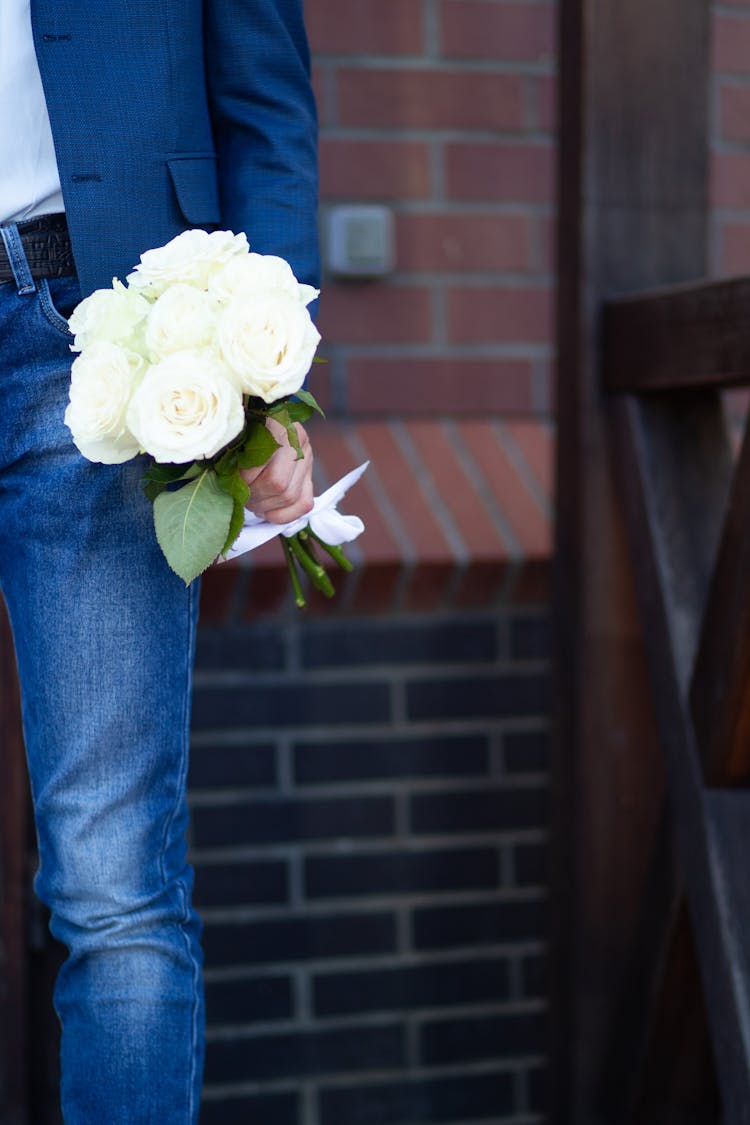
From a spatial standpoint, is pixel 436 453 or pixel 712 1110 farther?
pixel 436 453

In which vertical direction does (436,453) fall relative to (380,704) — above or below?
A: above

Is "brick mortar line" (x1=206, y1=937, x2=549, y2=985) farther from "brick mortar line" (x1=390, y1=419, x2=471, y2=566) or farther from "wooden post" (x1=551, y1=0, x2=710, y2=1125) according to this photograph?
"brick mortar line" (x1=390, y1=419, x2=471, y2=566)

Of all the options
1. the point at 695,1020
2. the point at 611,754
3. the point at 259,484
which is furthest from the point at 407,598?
the point at 259,484

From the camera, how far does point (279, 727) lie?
2451 millimetres

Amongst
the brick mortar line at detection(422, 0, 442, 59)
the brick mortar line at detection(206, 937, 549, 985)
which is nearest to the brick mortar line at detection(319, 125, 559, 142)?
the brick mortar line at detection(422, 0, 442, 59)

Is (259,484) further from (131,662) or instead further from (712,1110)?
(712,1110)

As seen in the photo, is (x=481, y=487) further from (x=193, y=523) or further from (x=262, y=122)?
(x=193, y=523)

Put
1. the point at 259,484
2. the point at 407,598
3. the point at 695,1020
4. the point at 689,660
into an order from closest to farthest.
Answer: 1. the point at 259,484
2. the point at 689,660
3. the point at 695,1020
4. the point at 407,598

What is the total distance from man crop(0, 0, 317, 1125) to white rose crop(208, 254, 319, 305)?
0.56 ft

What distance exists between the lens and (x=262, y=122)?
1.60 m

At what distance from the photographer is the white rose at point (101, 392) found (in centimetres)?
137

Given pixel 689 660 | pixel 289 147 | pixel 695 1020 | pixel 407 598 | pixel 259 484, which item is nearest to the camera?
pixel 259 484

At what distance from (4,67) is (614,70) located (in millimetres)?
994

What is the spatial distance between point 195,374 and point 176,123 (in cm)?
37
